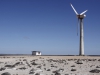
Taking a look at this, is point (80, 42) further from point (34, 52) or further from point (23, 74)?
point (23, 74)

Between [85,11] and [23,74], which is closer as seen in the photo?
[23,74]

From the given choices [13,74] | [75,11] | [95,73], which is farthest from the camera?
[75,11]

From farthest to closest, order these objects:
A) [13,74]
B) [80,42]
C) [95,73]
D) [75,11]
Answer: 1. [75,11]
2. [80,42]
3. [95,73]
4. [13,74]

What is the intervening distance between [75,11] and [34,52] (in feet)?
133

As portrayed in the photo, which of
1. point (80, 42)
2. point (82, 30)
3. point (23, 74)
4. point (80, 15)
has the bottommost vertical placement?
point (23, 74)

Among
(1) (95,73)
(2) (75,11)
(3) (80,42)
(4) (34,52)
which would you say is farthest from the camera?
(4) (34,52)

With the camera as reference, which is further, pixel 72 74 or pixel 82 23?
pixel 82 23

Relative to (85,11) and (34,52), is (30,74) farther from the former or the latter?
(34,52)

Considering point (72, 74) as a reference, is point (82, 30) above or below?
above

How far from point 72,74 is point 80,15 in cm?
8396

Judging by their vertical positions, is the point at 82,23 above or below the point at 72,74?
above

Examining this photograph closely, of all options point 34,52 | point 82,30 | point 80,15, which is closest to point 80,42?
point 82,30

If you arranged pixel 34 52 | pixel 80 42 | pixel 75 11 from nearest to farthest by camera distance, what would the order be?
pixel 80 42, pixel 75 11, pixel 34 52

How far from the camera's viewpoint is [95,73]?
64.6ft
